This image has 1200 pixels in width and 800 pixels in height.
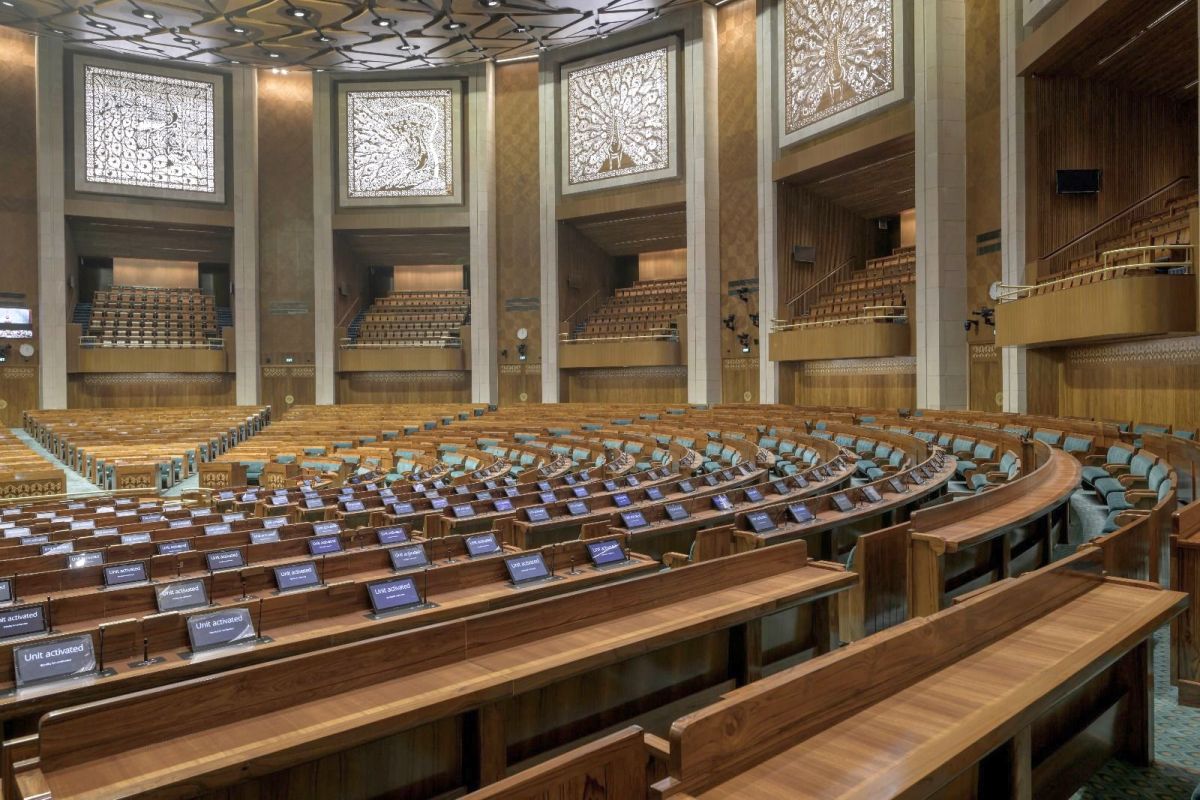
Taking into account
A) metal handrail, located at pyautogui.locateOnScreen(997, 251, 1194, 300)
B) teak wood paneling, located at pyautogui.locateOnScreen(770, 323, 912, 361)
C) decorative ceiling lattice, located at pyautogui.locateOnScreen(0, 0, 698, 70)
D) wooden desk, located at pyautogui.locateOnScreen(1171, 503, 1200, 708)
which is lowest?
wooden desk, located at pyautogui.locateOnScreen(1171, 503, 1200, 708)

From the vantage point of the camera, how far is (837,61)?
541 inches

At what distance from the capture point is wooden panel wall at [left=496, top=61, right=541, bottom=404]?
18.7m

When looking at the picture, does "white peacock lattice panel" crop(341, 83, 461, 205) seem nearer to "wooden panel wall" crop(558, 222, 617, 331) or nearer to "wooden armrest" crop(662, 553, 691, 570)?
"wooden panel wall" crop(558, 222, 617, 331)

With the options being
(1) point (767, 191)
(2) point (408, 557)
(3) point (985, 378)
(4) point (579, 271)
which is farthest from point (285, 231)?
(2) point (408, 557)

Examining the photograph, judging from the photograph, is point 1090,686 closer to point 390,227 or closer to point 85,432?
point 85,432

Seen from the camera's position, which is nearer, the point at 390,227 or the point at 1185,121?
the point at 1185,121

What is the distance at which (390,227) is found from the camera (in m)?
19.0

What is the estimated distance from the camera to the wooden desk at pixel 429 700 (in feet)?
4.46

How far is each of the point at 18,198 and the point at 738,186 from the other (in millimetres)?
14737

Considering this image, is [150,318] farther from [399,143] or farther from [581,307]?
[581,307]

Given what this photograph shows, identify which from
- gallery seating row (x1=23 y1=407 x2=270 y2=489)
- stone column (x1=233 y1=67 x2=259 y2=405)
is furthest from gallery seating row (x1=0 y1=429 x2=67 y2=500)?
stone column (x1=233 y1=67 x2=259 y2=405)

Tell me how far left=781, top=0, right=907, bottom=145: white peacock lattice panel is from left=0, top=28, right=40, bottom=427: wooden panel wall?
50.3 ft

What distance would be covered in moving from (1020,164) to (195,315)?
17601 millimetres

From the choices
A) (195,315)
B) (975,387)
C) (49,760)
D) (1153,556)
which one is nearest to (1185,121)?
(975,387)
